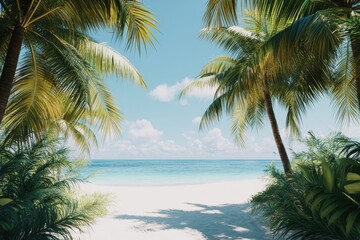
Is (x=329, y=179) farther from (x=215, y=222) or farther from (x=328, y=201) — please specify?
(x=215, y=222)

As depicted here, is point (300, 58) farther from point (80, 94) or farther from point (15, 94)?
point (15, 94)

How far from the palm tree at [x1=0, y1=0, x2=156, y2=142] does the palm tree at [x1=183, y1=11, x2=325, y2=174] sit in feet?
7.52

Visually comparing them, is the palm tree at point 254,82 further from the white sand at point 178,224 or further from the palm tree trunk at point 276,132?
the white sand at point 178,224

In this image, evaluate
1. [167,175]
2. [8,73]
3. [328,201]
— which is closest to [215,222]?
[328,201]

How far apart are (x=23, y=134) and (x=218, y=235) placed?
14.6 feet

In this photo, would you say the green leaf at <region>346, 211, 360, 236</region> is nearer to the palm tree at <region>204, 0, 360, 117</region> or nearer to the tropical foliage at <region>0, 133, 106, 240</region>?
the palm tree at <region>204, 0, 360, 117</region>

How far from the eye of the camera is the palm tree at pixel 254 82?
589cm

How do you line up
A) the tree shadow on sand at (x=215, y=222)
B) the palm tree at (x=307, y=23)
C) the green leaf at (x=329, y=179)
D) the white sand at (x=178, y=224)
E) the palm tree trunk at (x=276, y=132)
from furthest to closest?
the palm tree trunk at (x=276, y=132) → the tree shadow on sand at (x=215, y=222) → the white sand at (x=178, y=224) → the palm tree at (x=307, y=23) → the green leaf at (x=329, y=179)

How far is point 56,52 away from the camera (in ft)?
20.4

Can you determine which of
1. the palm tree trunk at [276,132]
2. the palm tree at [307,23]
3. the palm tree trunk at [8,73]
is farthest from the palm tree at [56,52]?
the palm tree trunk at [276,132]

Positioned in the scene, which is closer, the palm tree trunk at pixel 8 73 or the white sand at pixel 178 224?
the palm tree trunk at pixel 8 73

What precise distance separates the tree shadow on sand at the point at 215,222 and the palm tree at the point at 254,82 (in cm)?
183

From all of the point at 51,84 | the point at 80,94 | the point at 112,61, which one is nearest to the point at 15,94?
the point at 51,84

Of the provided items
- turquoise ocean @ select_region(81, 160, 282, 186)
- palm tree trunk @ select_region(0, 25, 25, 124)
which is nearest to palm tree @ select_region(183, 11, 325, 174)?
palm tree trunk @ select_region(0, 25, 25, 124)
